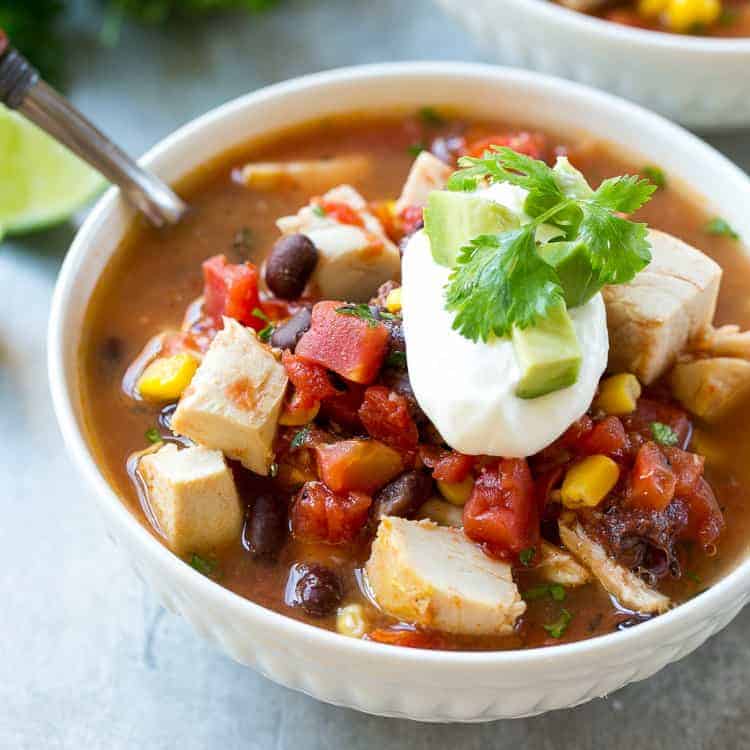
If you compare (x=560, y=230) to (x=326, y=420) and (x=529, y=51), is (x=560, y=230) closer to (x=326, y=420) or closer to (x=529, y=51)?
(x=326, y=420)

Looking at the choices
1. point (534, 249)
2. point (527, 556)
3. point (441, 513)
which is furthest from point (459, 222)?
point (527, 556)

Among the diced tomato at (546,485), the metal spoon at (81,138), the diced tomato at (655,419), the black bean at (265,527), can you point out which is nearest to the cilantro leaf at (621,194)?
the diced tomato at (655,419)

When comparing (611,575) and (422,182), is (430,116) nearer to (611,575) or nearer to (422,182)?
(422,182)

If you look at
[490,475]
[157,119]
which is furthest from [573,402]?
[157,119]

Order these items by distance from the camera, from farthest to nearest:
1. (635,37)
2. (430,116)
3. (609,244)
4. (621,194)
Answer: (635,37), (430,116), (621,194), (609,244)

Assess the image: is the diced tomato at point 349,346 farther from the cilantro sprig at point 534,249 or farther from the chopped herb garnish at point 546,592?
the chopped herb garnish at point 546,592
